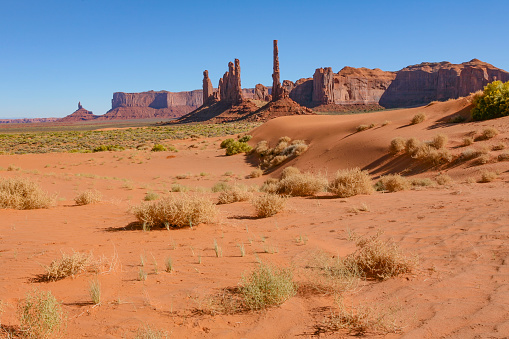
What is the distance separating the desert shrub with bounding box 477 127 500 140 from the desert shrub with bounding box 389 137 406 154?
308 cm

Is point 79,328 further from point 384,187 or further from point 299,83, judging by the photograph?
point 299,83

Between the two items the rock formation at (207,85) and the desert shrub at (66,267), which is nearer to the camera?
the desert shrub at (66,267)

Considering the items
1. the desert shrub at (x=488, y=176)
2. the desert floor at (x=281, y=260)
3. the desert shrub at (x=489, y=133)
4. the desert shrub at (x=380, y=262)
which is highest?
the desert shrub at (x=489, y=133)

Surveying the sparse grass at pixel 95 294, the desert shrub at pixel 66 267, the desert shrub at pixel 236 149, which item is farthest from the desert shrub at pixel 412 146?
the desert shrub at pixel 236 149

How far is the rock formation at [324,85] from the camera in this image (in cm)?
13950

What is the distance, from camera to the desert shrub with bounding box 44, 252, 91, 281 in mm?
4398

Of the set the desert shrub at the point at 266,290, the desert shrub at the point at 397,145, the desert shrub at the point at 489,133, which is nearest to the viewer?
the desert shrub at the point at 266,290

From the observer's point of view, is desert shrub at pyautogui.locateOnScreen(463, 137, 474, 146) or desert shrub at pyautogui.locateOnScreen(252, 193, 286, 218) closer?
desert shrub at pyautogui.locateOnScreen(252, 193, 286, 218)

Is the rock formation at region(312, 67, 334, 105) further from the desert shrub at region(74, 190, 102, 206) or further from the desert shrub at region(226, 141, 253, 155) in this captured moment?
the desert shrub at region(74, 190, 102, 206)

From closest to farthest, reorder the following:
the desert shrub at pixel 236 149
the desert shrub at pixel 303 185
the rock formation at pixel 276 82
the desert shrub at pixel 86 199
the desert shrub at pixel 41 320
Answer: the desert shrub at pixel 41 320 < the desert shrub at pixel 86 199 < the desert shrub at pixel 303 185 < the desert shrub at pixel 236 149 < the rock formation at pixel 276 82

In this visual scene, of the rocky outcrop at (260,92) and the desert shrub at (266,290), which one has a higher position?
the rocky outcrop at (260,92)

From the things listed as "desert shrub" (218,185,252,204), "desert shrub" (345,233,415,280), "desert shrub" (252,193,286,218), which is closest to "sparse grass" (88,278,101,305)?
"desert shrub" (345,233,415,280)

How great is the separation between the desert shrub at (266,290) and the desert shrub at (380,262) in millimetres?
1018

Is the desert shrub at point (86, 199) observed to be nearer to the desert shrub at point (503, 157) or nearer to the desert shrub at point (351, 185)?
the desert shrub at point (351, 185)
